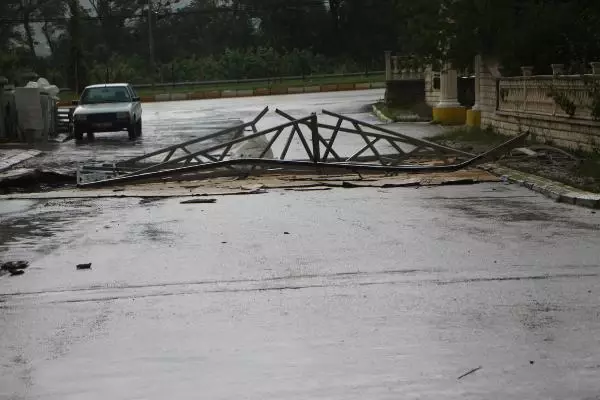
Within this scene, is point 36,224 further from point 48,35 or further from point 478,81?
point 48,35

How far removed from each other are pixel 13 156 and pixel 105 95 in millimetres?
9551

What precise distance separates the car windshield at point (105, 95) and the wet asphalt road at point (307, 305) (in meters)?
19.7

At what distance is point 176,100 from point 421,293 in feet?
180

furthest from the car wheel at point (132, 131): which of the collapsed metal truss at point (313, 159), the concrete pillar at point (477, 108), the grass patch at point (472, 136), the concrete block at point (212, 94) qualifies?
the concrete block at point (212, 94)

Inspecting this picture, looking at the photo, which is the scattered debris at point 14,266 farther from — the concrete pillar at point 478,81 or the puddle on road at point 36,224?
the concrete pillar at point 478,81

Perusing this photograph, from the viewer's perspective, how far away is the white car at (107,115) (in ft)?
98.1

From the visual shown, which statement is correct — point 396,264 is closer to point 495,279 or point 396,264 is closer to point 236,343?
point 495,279

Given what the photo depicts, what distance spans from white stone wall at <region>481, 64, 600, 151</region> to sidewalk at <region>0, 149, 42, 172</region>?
1121 centimetres

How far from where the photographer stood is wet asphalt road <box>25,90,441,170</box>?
2345cm

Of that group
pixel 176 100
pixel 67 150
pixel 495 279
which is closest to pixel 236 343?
pixel 495 279

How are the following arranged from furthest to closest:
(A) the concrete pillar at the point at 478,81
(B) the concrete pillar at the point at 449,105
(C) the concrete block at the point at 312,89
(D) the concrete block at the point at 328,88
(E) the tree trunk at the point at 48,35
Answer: (E) the tree trunk at the point at 48,35, (D) the concrete block at the point at 328,88, (C) the concrete block at the point at 312,89, (B) the concrete pillar at the point at 449,105, (A) the concrete pillar at the point at 478,81

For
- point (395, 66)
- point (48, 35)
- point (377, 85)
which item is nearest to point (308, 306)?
point (395, 66)

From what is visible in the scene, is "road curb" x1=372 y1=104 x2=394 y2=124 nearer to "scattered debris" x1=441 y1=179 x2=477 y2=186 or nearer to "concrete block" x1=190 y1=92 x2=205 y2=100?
"scattered debris" x1=441 y1=179 x2=477 y2=186

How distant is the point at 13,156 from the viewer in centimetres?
2283
